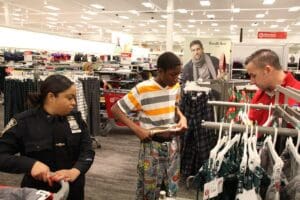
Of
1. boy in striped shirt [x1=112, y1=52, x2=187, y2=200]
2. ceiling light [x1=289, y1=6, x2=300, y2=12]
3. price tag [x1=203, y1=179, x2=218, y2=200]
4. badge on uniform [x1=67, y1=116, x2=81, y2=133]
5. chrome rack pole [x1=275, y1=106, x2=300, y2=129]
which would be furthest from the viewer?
ceiling light [x1=289, y1=6, x2=300, y2=12]

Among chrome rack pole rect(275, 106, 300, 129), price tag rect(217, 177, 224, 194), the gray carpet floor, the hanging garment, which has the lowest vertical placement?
the gray carpet floor

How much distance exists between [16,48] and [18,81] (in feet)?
32.7

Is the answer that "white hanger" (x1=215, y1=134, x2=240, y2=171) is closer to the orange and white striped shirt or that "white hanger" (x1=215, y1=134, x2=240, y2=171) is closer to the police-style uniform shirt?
the police-style uniform shirt

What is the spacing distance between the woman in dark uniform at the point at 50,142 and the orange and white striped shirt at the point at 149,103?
0.46m

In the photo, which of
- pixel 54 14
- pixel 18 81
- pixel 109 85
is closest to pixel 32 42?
pixel 54 14

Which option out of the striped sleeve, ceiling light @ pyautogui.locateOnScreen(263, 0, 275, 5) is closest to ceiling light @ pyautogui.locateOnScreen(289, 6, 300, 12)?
ceiling light @ pyautogui.locateOnScreen(263, 0, 275, 5)

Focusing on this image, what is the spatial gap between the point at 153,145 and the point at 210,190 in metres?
1.08

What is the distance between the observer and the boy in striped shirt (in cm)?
225

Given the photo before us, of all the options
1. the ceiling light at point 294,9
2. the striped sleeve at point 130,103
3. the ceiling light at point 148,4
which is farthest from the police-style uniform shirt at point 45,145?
the ceiling light at point 294,9

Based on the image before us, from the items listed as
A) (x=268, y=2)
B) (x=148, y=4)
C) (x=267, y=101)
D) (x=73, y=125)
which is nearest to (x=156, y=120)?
(x=73, y=125)

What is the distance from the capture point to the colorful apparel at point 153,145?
89.2 inches

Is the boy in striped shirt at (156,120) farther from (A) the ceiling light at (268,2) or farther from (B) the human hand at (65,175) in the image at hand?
(A) the ceiling light at (268,2)

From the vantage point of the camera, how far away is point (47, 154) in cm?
178

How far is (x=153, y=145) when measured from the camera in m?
2.25
